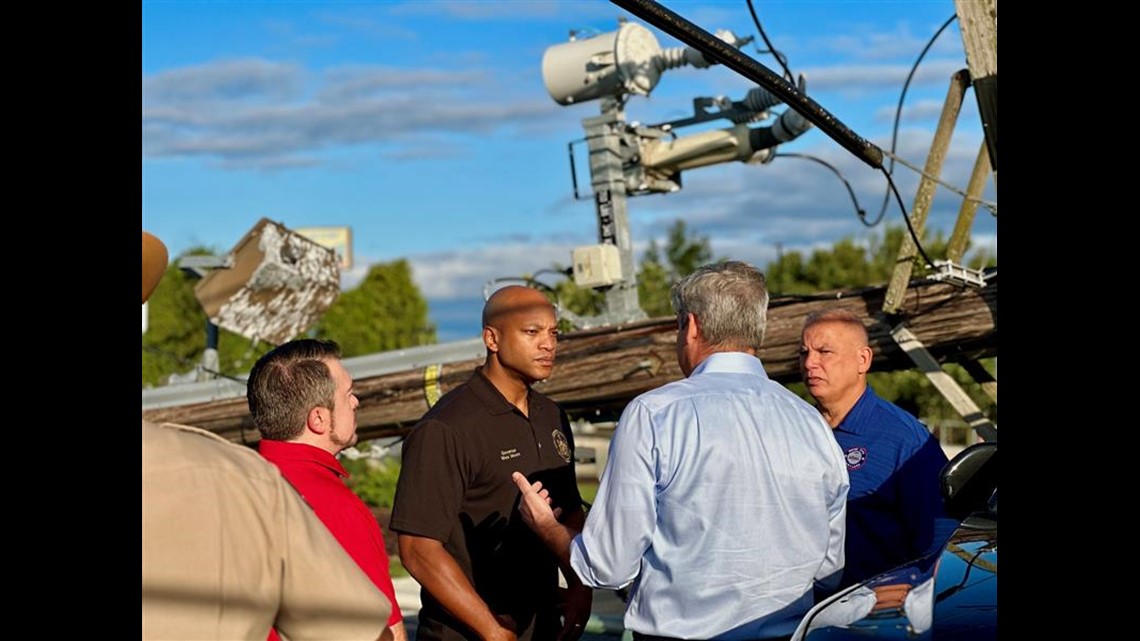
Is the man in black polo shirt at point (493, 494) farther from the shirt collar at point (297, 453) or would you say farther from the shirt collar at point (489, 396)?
the shirt collar at point (297, 453)

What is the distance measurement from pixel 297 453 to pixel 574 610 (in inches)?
64.0

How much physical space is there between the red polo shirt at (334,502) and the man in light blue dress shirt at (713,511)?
21.0 inches

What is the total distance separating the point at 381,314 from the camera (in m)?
38.9

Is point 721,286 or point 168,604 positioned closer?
point 168,604

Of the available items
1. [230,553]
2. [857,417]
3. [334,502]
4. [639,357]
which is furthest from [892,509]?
[639,357]

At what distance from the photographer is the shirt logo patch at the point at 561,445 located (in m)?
5.30

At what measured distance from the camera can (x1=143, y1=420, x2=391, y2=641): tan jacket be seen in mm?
2434

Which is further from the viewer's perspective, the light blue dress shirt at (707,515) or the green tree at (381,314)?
the green tree at (381,314)

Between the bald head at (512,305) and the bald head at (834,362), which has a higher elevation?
the bald head at (512,305)

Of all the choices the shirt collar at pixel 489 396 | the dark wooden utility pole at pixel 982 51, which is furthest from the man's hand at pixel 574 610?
the dark wooden utility pole at pixel 982 51
